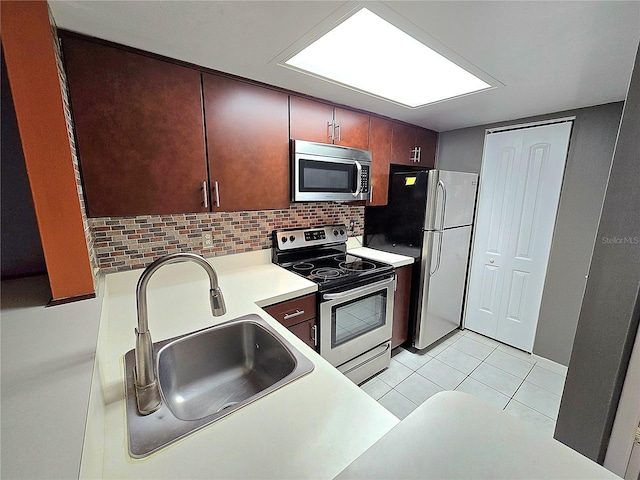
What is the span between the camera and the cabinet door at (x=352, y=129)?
2086 mm

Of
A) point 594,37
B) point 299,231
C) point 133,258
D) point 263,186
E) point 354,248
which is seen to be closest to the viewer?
point 594,37

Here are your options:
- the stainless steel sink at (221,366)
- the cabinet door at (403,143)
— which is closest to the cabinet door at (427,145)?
the cabinet door at (403,143)

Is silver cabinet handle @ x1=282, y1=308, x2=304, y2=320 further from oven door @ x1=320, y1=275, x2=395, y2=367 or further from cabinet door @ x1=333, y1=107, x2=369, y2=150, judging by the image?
cabinet door @ x1=333, y1=107, x2=369, y2=150

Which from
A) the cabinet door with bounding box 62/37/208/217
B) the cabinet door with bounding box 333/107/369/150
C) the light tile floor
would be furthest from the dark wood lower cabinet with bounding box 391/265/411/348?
the cabinet door with bounding box 62/37/208/217

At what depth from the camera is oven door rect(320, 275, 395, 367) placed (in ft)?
5.72

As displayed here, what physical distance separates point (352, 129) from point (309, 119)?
42cm

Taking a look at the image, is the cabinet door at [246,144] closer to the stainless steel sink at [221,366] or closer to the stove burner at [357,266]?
the stove burner at [357,266]

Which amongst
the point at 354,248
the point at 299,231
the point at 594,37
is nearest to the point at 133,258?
the point at 299,231

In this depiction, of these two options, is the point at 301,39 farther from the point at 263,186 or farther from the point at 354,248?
the point at 354,248

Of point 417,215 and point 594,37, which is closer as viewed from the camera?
point 594,37

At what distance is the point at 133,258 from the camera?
155 cm

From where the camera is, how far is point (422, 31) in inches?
44.4

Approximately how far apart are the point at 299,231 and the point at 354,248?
2.53 feet

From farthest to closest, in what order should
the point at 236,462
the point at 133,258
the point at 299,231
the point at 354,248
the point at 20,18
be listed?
the point at 354,248 → the point at 299,231 → the point at 133,258 → the point at 20,18 → the point at 236,462
